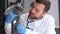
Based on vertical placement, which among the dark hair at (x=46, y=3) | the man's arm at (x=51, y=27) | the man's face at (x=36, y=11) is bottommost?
the man's arm at (x=51, y=27)

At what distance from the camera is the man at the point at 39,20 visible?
32.4 inches

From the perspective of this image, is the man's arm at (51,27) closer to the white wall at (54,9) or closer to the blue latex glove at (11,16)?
the white wall at (54,9)

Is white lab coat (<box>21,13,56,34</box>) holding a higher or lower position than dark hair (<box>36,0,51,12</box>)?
lower

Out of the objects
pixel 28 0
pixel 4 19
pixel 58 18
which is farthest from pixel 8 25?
pixel 58 18

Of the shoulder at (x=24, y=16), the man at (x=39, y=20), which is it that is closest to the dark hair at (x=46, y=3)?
the man at (x=39, y=20)

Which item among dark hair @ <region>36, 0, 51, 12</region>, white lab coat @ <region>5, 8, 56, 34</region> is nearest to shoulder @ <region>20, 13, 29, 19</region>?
white lab coat @ <region>5, 8, 56, 34</region>

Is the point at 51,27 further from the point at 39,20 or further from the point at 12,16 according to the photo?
the point at 12,16

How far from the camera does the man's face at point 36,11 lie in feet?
2.69

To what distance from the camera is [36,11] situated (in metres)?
0.83

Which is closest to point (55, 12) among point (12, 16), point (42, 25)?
point (42, 25)

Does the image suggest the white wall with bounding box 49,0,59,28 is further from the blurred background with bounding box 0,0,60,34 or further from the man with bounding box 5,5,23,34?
the man with bounding box 5,5,23,34

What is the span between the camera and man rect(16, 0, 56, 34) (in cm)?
82

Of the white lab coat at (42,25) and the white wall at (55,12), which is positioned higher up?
the white wall at (55,12)

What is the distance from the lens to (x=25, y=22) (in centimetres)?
85
